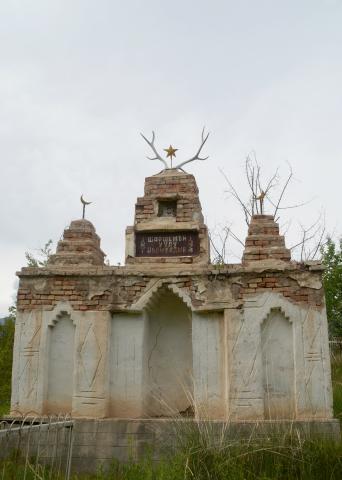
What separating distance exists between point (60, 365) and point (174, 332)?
6.57 ft

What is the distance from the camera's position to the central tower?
8633 mm

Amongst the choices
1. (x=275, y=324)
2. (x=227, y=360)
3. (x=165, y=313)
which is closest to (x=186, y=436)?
(x=227, y=360)

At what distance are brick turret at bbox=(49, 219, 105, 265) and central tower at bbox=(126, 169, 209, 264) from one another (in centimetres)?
64

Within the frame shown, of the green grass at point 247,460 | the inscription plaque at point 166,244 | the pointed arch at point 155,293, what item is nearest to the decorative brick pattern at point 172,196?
the inscription plaque at point 166,244

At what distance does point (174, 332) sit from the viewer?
8898 mm

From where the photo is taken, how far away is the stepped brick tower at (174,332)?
24.8 ft

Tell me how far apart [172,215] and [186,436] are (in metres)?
4.18

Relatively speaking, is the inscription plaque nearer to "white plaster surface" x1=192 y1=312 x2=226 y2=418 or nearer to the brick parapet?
the brick parapet

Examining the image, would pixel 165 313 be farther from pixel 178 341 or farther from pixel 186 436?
pixel 186 436

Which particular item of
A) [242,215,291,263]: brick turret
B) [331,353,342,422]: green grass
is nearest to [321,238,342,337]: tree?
[331,353,342,422]: green grass

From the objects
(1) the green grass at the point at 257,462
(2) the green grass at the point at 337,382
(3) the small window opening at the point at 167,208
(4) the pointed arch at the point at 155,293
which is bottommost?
(1) the green grass at the point at 257,462

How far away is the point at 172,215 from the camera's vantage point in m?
9.13

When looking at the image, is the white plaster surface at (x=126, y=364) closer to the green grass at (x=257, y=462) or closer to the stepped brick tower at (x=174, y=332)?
the stepped brick tower at (x=174, y=332)

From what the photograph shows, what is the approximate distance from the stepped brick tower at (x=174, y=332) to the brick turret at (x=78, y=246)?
0.7 inches
